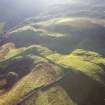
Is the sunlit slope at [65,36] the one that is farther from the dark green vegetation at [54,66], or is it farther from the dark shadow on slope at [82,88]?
the dark shadow on slope at [82,88]

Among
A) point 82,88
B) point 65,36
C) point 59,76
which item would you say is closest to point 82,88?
point 82,88

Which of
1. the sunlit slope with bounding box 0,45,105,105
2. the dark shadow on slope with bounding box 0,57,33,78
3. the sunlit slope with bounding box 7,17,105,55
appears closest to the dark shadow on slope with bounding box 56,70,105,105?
the sunlit slope with bounding box 0,45,105,105

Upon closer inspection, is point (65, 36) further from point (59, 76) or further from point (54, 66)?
point (59, 76)

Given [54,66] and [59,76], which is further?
[54,66]

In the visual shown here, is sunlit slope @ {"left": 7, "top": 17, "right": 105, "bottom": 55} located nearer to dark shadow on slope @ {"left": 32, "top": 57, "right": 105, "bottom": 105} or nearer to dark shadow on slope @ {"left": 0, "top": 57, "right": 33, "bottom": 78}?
dark shadow on slope @ {"left": 0, "top": 57, "right": 33, "bottom": 78}

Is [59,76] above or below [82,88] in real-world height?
above

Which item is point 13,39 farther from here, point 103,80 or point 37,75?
point 103,80

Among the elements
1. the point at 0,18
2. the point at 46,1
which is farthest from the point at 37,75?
the point at 46,1
